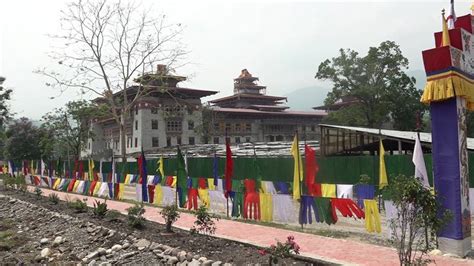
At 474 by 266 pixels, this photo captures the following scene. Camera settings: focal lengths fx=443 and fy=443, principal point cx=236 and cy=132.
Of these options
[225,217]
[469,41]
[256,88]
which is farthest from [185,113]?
[469,41]

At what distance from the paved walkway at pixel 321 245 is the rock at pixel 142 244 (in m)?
1.55

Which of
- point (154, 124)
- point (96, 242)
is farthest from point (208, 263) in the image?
point (154, 124)

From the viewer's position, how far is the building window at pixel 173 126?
205 ft

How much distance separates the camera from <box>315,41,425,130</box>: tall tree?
46469mm

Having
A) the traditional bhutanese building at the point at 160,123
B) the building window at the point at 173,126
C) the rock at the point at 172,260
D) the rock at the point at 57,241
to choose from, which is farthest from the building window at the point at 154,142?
the rock at the point at 172,260

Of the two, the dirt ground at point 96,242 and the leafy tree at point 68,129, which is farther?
the leafy tree at point 68,129

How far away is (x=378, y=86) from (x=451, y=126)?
40375 mm

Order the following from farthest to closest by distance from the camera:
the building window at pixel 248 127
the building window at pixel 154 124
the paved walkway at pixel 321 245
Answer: the building window at pixel 248 127 → the building window at pixel 154 124 → the paved walkway at pixel 321 245

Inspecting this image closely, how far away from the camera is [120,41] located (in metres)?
30.5

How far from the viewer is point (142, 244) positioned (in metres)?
9.99

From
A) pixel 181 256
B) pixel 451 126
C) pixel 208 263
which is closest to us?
pixel 208 263

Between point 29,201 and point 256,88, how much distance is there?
216 ft

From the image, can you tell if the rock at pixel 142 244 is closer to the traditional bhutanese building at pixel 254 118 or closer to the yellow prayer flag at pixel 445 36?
the yellow prayer flag at pixel 445 36

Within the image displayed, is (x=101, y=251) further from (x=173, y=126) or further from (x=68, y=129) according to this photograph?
(x=173, y=126)
